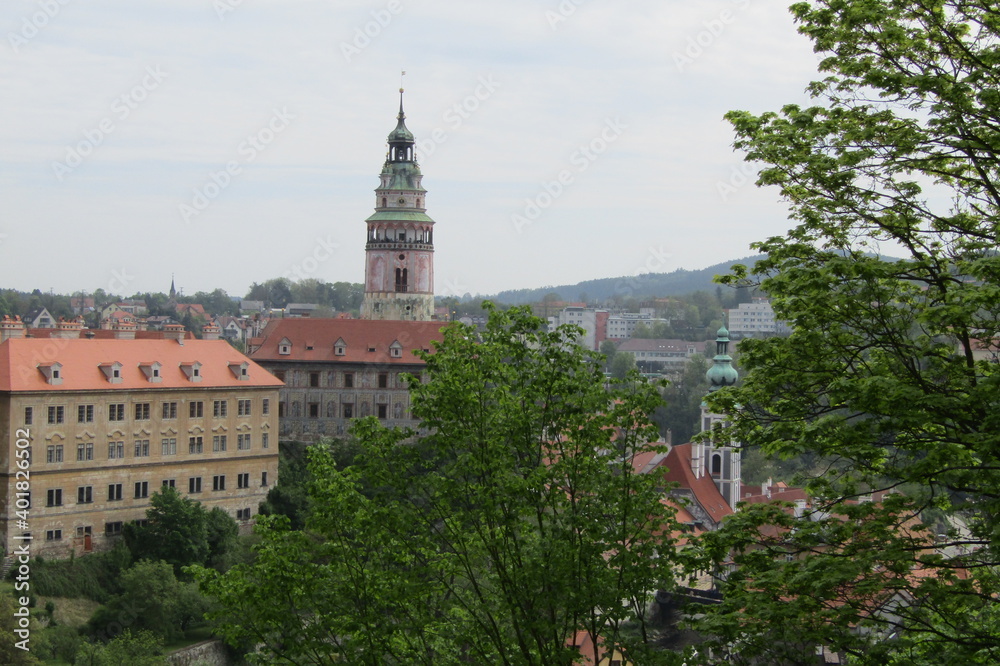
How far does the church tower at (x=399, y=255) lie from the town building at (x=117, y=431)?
31.2 m

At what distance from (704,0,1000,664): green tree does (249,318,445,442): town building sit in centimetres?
6132

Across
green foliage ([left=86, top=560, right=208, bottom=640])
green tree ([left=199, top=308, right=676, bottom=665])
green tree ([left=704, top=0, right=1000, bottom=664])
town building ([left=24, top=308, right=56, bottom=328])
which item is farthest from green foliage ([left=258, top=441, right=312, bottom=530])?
town building ([left=24, top=308, right=56, bottom=328])

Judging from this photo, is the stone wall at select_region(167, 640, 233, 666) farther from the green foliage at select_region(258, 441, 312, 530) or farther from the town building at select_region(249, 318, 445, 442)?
the town building at select_region(249, 318, 445, 442)

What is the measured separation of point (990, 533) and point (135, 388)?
153 feet

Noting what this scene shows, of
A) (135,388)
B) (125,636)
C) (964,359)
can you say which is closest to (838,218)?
(964,359)

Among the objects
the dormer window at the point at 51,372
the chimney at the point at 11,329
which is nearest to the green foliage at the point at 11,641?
the dormer window at the point at 51,372

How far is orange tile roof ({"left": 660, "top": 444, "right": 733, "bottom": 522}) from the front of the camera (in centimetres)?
7194

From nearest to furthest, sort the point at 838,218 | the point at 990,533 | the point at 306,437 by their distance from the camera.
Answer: the point at 990,533 < the point at 838,218 < the point at 306,437

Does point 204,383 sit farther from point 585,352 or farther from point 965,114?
point 965,114

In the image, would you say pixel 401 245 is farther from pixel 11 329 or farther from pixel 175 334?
pixel 11 329

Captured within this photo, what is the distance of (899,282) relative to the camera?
14.9 metres

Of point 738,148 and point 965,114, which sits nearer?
point 965,114

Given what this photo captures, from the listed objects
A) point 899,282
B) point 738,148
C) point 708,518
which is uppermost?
point 738,148

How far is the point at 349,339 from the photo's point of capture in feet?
257
